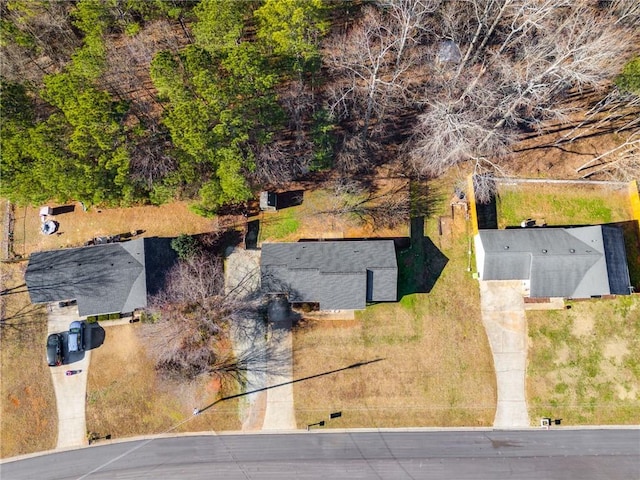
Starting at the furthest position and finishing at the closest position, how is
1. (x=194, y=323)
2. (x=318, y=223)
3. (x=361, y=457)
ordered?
1. (x=318, y=223)
2. (x=194, y=323)
3. (x=361, y=457)

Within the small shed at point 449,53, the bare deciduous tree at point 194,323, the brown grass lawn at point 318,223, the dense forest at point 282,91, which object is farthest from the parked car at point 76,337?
the small shed at point 449,53

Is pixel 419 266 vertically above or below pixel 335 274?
above

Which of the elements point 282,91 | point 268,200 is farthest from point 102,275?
point 282,91

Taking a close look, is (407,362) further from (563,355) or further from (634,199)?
(634,199)

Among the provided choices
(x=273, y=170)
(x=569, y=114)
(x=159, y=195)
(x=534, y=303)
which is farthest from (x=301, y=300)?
(x=569, y=114)

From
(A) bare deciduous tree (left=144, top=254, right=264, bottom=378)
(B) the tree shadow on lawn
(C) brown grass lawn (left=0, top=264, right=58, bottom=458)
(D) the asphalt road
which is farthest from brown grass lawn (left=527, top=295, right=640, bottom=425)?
(C) brown grass lawn (left=0, top=264, right=58, bottom=458)

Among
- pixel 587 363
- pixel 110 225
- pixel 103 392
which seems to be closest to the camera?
pixel 587 363

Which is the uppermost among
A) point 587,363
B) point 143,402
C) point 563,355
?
point 563,355

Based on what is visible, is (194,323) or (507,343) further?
(507,343)
